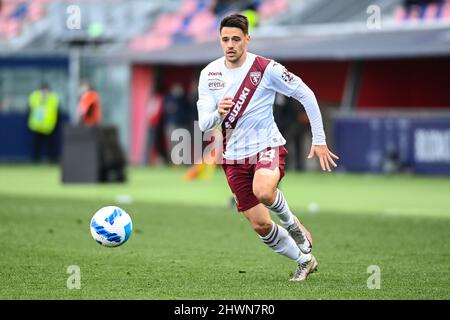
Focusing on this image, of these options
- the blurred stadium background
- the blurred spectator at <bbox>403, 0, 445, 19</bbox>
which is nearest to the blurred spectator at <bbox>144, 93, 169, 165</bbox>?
the blurred stadium background

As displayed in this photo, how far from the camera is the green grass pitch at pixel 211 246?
8953 mm

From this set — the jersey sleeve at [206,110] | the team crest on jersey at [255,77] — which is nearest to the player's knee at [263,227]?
the jersey sleeve at [206,110]

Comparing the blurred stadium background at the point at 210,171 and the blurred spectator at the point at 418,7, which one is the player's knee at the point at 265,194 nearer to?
the blurred stadium background at the point at 210,171

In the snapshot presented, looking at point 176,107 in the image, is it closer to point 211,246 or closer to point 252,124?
point 211,246

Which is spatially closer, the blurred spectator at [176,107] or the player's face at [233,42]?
the player's face at [233,42]

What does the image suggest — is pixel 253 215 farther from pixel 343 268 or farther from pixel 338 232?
pixel 338 232

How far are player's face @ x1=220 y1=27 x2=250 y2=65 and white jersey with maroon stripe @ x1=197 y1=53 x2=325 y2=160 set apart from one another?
0.53 ft

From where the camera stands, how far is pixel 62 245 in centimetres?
1223

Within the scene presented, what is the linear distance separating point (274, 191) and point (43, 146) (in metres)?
25.8

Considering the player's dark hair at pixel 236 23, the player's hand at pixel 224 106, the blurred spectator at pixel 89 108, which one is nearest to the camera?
the player's hand at pixel 224 106

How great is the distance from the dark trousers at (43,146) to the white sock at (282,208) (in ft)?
79.6

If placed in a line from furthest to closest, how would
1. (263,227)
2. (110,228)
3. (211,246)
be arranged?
(211,246) → (110,228) → (263,227)

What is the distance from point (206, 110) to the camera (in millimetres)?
9484

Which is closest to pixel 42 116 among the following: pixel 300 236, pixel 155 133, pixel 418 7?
pixel 155 133
